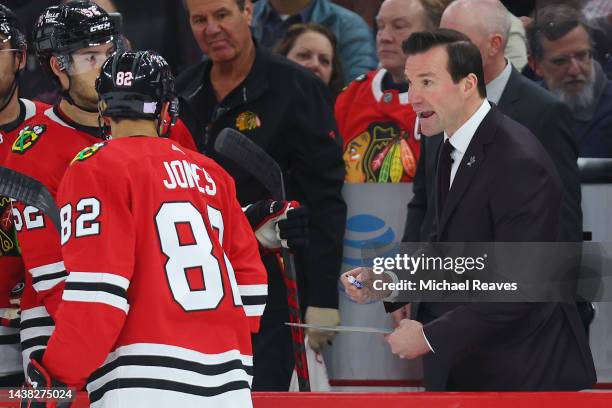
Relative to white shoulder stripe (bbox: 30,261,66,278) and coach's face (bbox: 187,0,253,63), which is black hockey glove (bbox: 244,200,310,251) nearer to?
white shoulder stripe (bbox: 30,261,66,278)

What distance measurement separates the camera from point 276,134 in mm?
3732

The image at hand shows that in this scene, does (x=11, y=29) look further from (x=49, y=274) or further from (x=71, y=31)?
(x=49, y=274)

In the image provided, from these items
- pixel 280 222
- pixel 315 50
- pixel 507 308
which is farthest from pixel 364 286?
pixel 315 50

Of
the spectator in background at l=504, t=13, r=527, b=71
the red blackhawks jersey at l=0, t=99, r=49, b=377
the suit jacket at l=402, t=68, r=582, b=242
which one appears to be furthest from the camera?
the spectator in background at l=504, t=13, r=527, b=71

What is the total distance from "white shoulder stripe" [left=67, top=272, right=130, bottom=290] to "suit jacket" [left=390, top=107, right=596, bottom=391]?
41.8 inches

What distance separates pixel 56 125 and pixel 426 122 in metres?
0.99

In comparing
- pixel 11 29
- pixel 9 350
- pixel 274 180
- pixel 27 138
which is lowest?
pixel 9 350

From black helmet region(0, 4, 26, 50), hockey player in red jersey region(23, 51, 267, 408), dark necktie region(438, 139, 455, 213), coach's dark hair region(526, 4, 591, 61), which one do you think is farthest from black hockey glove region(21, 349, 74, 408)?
coach's dark hair region(526, 4, 591, 61)

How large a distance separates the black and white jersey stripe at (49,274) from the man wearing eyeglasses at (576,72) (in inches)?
63.2

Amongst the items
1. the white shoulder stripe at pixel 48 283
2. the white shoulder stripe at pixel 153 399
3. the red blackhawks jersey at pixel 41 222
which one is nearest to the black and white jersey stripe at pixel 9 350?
the red blackhawks jersey at pixel 41 222

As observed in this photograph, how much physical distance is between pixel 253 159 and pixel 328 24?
4.25ft

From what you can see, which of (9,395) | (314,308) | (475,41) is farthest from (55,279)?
(475,41)

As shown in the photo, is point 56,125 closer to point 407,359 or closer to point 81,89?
point 81,89

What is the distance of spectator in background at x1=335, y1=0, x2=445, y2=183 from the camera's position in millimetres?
3898
